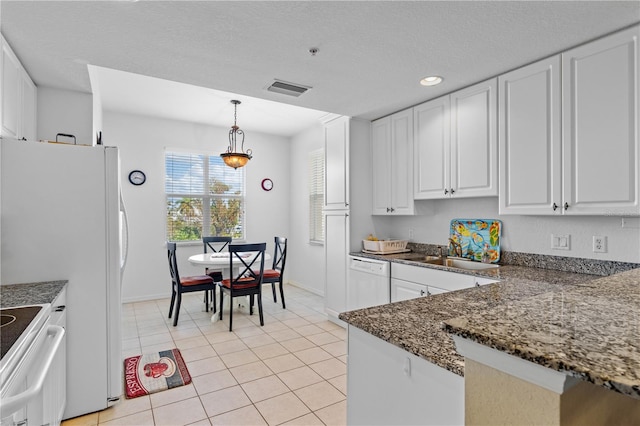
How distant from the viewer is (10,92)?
2158mm

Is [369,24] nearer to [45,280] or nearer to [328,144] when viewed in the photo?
[328,144]

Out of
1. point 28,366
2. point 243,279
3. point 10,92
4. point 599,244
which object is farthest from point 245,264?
point 599,244

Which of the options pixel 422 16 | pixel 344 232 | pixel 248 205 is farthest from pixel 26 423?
pixel 248 205

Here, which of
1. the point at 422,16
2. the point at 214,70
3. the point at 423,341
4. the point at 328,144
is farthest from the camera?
the point at 328,144

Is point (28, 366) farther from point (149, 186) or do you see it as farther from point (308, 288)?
point (308, 288)

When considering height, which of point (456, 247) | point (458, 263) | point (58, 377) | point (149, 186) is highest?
point (149, 186)

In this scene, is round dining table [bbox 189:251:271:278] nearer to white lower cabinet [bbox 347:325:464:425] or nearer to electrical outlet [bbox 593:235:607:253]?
white lower cabinet [bbox 347:325:464:425]

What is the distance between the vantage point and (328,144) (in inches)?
159

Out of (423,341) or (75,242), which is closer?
(423,341)

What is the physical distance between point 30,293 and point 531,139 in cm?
331

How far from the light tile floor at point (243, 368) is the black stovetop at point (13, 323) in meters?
1.02

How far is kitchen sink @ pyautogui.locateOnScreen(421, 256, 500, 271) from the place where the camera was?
114 inches

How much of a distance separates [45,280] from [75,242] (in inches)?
11.2

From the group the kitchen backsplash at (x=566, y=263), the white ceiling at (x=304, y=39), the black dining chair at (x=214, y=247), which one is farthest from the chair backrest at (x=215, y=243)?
the kitchen backsplash at (x=566, y=263)
